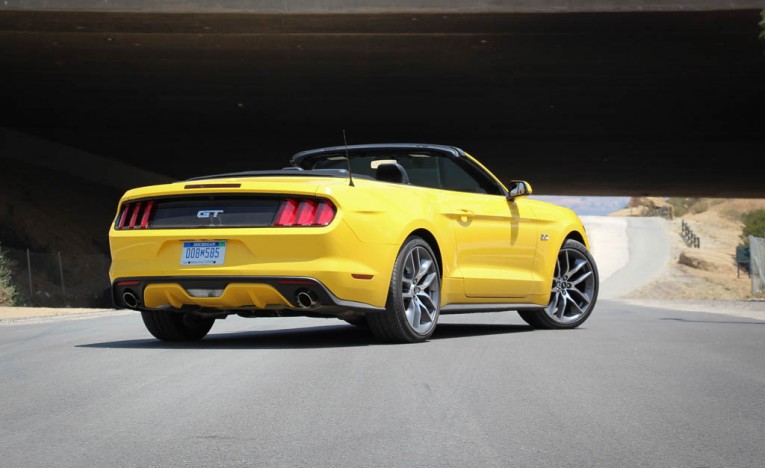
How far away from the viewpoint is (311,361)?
869 centimetres

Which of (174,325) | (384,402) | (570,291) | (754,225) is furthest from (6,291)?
(754,225)

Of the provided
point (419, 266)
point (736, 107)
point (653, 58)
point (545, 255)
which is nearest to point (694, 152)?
point (736, 107)

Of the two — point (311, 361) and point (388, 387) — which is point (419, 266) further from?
point (388, 387)

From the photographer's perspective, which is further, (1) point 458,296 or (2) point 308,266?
(1) point 458,296

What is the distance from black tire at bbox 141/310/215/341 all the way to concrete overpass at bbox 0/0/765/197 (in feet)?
42.4

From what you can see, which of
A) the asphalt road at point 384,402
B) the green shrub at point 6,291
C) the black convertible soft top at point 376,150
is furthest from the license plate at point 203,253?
the green shrub at point 6,291

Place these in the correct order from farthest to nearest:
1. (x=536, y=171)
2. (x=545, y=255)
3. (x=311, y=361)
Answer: (x=536, y=171), (x=545, y=255), (x=311, y=361)

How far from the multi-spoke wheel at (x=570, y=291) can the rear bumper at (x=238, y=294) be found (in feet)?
11.2

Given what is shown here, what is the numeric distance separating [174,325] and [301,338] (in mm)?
1242

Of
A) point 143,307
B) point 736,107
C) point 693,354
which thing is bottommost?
point 693,354

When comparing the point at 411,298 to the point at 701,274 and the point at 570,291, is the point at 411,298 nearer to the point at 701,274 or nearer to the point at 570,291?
the point at 570,291

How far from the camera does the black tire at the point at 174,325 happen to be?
33.8 feet

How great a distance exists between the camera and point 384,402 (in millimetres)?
6645

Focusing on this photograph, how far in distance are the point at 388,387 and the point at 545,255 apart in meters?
4.96
